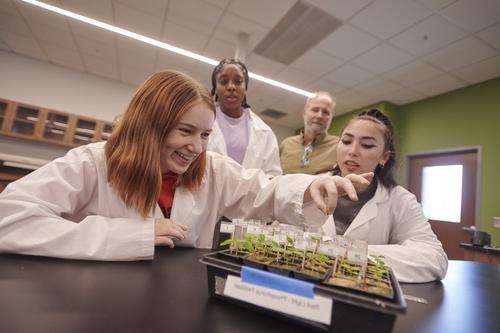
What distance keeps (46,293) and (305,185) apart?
635 millimetres

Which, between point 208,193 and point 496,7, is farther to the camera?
point 496,7

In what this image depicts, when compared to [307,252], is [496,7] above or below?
above

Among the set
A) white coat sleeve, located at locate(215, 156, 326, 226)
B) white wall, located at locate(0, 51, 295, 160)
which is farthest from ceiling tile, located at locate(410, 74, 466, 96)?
white wall, located at locate(0, 51, 295, 160)

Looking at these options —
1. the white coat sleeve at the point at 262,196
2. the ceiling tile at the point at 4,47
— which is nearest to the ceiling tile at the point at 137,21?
the ceiling tile at the point at 4,47

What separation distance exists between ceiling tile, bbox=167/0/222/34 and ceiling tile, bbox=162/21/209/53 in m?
0.09

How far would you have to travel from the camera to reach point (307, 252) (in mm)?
578

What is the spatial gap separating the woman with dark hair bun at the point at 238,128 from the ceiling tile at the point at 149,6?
57.7 inches

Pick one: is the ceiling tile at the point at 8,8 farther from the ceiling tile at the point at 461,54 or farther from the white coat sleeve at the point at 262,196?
the ceiling tile at the point at 461,54

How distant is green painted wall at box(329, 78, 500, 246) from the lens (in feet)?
10.8

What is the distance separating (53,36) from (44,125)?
1306 mm

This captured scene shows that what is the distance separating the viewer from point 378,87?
3.98 metres

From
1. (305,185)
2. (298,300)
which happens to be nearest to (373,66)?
(305,185)

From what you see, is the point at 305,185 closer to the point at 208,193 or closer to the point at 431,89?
the point at 208,193

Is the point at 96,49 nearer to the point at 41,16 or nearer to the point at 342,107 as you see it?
the point at 41,16
